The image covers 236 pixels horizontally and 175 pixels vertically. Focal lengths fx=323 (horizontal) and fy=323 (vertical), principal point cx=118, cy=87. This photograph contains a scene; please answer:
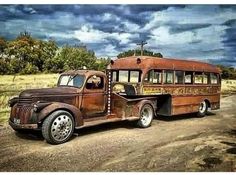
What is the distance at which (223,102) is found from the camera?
9.21 metres

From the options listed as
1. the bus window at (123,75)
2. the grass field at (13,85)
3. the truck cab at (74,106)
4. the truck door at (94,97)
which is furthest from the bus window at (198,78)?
the grass field at (13,85)

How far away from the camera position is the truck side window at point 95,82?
22.2 feet

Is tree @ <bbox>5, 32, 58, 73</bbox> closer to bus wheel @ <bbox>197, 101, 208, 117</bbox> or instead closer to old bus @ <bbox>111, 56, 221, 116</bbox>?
old bus @ <bbox>111, 56, 221, 116</bbox>

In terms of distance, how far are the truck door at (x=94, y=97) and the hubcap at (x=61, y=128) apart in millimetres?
578

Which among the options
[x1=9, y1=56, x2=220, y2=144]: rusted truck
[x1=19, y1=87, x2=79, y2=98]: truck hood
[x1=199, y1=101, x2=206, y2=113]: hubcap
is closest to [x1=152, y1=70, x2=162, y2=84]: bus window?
[x1=9, y1=56, x2=220, y2=144]: rusted truck

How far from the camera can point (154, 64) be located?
7.55m

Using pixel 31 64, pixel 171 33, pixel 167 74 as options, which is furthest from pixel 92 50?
pixel 167 74

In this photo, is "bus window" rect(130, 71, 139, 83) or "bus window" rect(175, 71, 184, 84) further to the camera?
"bus window" rect(175, 71, 184, 84)

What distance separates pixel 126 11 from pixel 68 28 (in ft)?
3.96

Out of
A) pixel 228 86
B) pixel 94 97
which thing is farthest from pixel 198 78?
pixel 94 97

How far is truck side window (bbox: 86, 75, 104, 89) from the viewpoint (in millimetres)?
6754

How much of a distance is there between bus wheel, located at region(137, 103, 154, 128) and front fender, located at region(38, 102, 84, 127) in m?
1.69

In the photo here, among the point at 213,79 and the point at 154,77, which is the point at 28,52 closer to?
the point at 154,77
